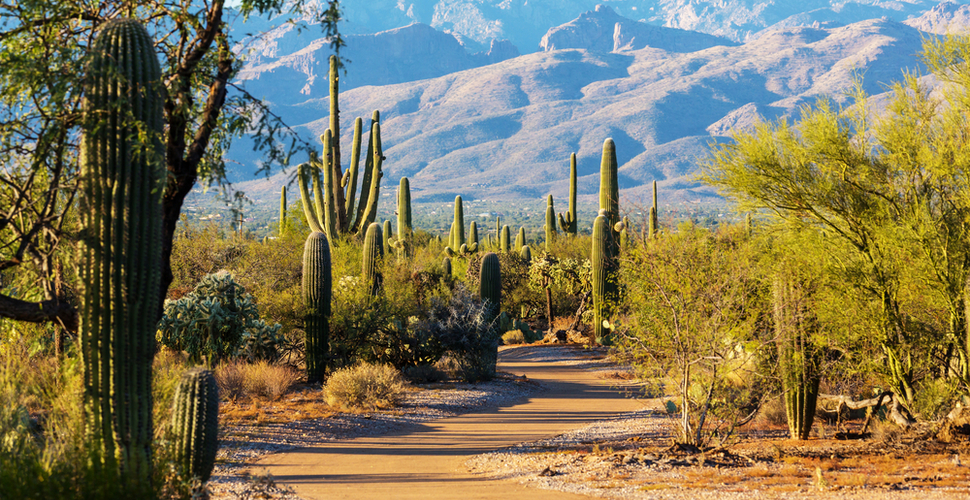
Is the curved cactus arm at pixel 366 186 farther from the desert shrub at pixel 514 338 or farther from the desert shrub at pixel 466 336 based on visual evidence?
the desert shrub at pixel 514 338

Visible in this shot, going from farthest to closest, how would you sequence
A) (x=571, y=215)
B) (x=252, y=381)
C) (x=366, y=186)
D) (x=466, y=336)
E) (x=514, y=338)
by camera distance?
1. (x=571, y=215)
2. (x=514, y=338)
3. (x=366, y=186)
4. (x=466, y=336)
5. (x=252, y=381)

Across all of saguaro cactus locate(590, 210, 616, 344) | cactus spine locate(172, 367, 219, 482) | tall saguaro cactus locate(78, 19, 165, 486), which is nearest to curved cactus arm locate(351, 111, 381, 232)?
saguaro cactus locate(590, 210, 616, 344)

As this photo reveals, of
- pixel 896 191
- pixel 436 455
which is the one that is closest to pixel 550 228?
pixel 896 191

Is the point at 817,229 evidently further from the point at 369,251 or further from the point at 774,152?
the point at 369,251

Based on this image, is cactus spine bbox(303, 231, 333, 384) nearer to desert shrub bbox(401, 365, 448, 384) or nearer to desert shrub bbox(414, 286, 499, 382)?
desert shrub bbox(401, 365, 448, 384)

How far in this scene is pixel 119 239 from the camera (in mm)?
5160

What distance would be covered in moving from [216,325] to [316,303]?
1.78m

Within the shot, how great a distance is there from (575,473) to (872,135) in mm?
6401

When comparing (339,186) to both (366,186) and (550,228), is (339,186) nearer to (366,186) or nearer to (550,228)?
(366,186)

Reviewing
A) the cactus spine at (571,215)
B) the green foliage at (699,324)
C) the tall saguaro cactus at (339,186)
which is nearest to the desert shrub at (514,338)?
the tall saguaro cactus at (339,186)

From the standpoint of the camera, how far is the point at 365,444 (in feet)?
34.0

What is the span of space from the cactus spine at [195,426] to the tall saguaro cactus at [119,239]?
127 cm

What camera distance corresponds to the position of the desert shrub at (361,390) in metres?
12.8

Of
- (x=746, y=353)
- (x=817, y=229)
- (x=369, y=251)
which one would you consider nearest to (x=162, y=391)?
(x=746, y=353)
